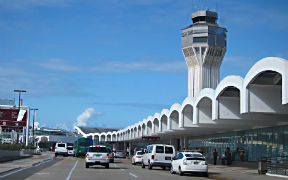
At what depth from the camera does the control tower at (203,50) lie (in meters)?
140

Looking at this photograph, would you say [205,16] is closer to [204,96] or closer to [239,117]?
[204,96]

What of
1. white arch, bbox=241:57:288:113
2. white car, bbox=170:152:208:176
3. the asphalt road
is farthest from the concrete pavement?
white arch, bbox=241:57:288:113

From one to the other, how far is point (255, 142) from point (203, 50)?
102306 millimetres

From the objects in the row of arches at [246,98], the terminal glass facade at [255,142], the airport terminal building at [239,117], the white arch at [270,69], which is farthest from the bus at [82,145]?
the white arch at [270,69]

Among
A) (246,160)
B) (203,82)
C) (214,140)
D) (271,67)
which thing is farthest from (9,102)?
(271,67)

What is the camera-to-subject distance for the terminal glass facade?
119ft

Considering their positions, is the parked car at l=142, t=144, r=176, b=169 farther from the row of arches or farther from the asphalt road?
the row of arches

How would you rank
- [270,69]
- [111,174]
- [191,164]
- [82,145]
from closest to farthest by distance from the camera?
[270,69] → [111,174] → [191,164] → [82,145]

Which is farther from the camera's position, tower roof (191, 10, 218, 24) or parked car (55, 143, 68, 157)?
tower roof (191, 10, 218, 24)

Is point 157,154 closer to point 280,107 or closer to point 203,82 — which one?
point 280,107

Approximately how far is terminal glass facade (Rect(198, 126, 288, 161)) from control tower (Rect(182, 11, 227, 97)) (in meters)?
85.9

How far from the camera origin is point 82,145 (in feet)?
200

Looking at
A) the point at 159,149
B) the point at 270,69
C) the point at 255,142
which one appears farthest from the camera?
the point at 255,142

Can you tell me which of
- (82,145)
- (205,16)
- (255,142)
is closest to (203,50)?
(205,16)
